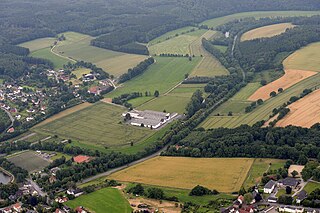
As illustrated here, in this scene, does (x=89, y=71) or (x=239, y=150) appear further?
(x=89, y=71)

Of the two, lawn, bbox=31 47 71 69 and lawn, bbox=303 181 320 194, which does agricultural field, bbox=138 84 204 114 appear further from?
lawn, bbox=303 181 320 194

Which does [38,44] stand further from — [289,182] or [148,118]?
[289,182]

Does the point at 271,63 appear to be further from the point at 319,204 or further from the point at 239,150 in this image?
the point at 319,204

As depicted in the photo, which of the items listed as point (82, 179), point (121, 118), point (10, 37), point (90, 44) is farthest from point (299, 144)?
point (10, 37)

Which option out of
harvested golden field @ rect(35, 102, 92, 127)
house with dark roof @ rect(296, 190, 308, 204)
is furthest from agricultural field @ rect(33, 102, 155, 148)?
house with dark roof @ rect(296, 190, 308, 204)

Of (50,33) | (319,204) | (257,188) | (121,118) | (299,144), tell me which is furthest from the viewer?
(50,33)

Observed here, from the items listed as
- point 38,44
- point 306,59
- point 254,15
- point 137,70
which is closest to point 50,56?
point 38,44

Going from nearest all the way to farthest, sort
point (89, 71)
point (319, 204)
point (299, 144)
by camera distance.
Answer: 1. point (319, 204)
2. point (299, 144)
3. point (89, 71)

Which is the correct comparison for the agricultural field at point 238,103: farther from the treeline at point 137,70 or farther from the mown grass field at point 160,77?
the treeline at point 137,70
